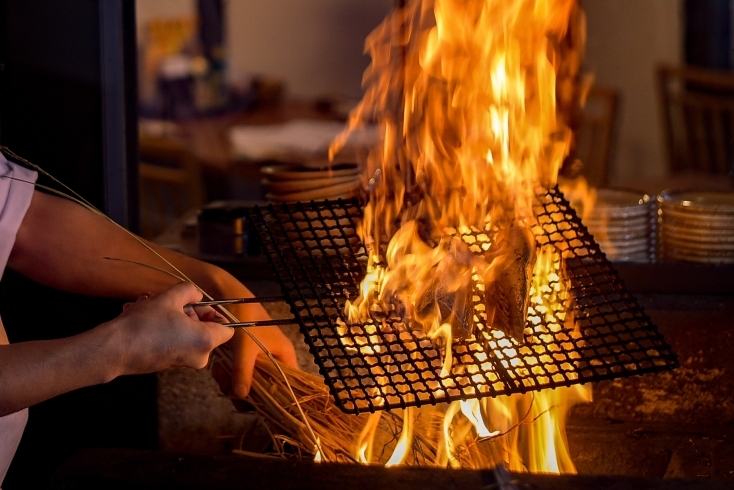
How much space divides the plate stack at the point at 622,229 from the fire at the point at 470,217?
0.63 ft

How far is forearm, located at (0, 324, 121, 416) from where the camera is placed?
5.44ft

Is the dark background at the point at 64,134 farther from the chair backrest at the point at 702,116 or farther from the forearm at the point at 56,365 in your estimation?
the chair backrest at the point at 702,116

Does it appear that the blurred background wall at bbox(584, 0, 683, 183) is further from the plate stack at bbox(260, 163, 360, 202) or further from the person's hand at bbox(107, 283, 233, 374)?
the person's hand at bbox(107, 283, 233, 374)

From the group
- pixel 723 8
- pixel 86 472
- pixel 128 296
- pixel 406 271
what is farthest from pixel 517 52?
pixel 723 8

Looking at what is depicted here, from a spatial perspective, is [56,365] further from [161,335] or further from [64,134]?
[64,134]

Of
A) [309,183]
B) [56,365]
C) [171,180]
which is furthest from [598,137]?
[56,365]

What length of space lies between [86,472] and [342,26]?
5876mm

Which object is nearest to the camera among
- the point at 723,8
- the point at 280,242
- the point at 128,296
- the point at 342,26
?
the point at 280,242

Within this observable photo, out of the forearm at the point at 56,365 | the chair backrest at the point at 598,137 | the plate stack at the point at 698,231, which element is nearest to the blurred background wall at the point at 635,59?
the chair backrest at the point at 598,137

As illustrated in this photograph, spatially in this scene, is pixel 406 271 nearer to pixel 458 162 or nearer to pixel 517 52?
pixel 458 162

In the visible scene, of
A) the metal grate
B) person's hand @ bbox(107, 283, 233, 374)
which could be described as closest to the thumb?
person's hand @ bbox(107, 283, 233, 374)

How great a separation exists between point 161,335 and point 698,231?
1.63 metres

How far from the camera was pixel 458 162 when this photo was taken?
2498 mm

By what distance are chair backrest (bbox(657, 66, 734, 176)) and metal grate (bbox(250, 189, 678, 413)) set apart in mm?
3524
